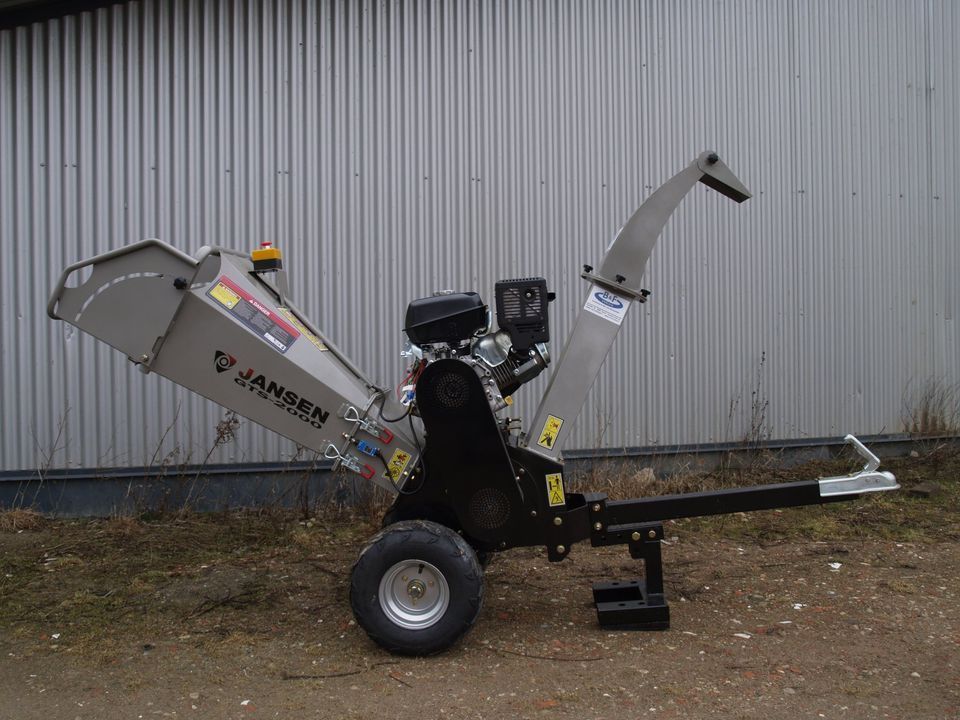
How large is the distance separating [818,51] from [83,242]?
6304 millimetres

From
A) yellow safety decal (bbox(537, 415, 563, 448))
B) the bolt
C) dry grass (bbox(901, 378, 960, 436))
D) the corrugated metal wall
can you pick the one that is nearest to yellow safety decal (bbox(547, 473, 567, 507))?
yellow safety decal (bbox(537, 415, 563, 448))

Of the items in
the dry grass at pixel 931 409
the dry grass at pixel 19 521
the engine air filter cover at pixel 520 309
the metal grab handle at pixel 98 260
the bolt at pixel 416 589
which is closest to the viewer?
the metal grab handle at pixel 98 260

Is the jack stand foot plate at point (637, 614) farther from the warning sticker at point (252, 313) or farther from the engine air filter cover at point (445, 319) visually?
the warning sticker at point (252, 313)

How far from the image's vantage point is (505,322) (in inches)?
169

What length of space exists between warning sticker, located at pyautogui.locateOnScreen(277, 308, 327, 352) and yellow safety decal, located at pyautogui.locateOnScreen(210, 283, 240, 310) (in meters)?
0.27

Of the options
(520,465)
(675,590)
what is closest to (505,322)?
(520,465)

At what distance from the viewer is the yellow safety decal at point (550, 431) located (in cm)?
441

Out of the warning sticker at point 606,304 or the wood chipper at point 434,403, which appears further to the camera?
the warning sticker at point 606,304

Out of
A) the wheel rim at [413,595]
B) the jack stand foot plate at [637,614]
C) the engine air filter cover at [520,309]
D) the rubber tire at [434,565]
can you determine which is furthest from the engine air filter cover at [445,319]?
the jack stand foot plate at [637,614]

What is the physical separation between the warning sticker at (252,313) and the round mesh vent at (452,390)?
0.78m

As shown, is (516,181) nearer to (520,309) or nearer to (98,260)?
(520,309)

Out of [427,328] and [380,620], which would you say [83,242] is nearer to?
[427,328]

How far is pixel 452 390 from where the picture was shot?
13.8ft

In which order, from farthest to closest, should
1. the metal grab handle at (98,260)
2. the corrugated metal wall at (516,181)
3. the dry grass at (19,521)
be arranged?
the corrugated metal wall at (516,181)
the dry grass at (19,521)
the metal grab handle at (98,260)
